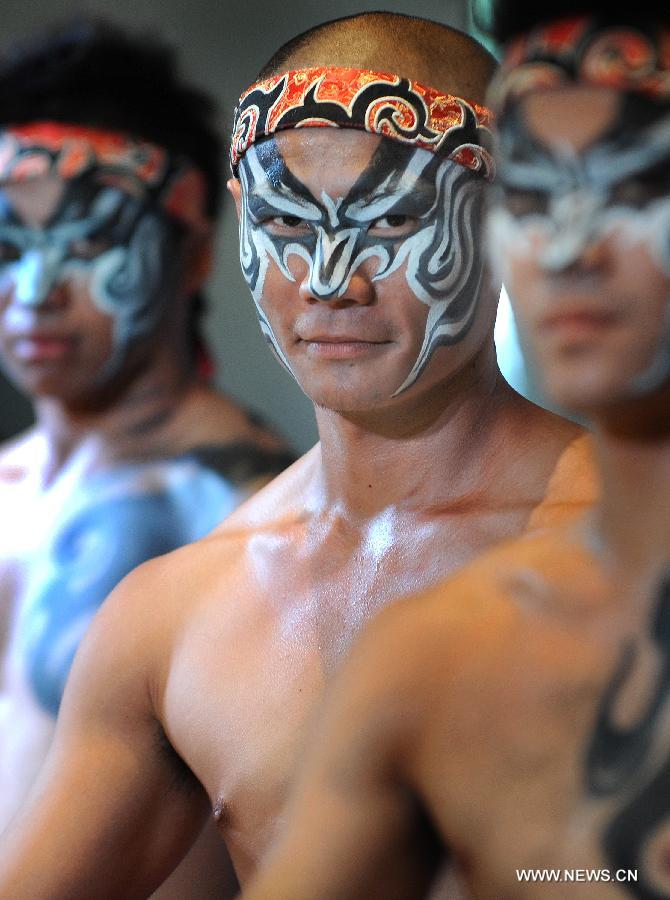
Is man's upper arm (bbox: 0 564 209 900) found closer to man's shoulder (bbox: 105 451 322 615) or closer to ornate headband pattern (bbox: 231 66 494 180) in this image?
man's shoulder (bbox: 105 451 322 615)

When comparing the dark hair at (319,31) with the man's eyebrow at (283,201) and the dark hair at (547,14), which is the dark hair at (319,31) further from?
the dark hair at (547,14)

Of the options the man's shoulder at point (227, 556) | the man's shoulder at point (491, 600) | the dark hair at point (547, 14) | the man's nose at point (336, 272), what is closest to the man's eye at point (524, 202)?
the dark hair at point (547, 14)

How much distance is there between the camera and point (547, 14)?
0.95 metres

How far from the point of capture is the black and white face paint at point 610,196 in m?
0.91

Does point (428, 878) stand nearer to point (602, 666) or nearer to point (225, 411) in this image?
point (602, 666)

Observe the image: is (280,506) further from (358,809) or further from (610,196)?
(610,196)

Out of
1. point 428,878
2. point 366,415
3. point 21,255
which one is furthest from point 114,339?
point 428,878

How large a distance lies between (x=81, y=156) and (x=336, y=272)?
33.1 inches

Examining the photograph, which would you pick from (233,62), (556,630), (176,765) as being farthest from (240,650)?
(233,62)

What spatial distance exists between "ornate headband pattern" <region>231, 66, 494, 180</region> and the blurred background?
89 centimetres

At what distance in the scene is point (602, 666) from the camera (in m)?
0.96

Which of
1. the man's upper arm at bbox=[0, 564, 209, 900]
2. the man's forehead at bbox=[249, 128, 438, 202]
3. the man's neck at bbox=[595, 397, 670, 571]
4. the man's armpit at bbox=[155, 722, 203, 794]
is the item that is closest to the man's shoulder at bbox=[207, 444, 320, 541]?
the man's upper arm at bbox=[0, 564, 209, 900]

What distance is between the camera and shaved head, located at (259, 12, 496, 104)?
1.34 meters

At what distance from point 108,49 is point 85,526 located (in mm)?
690
